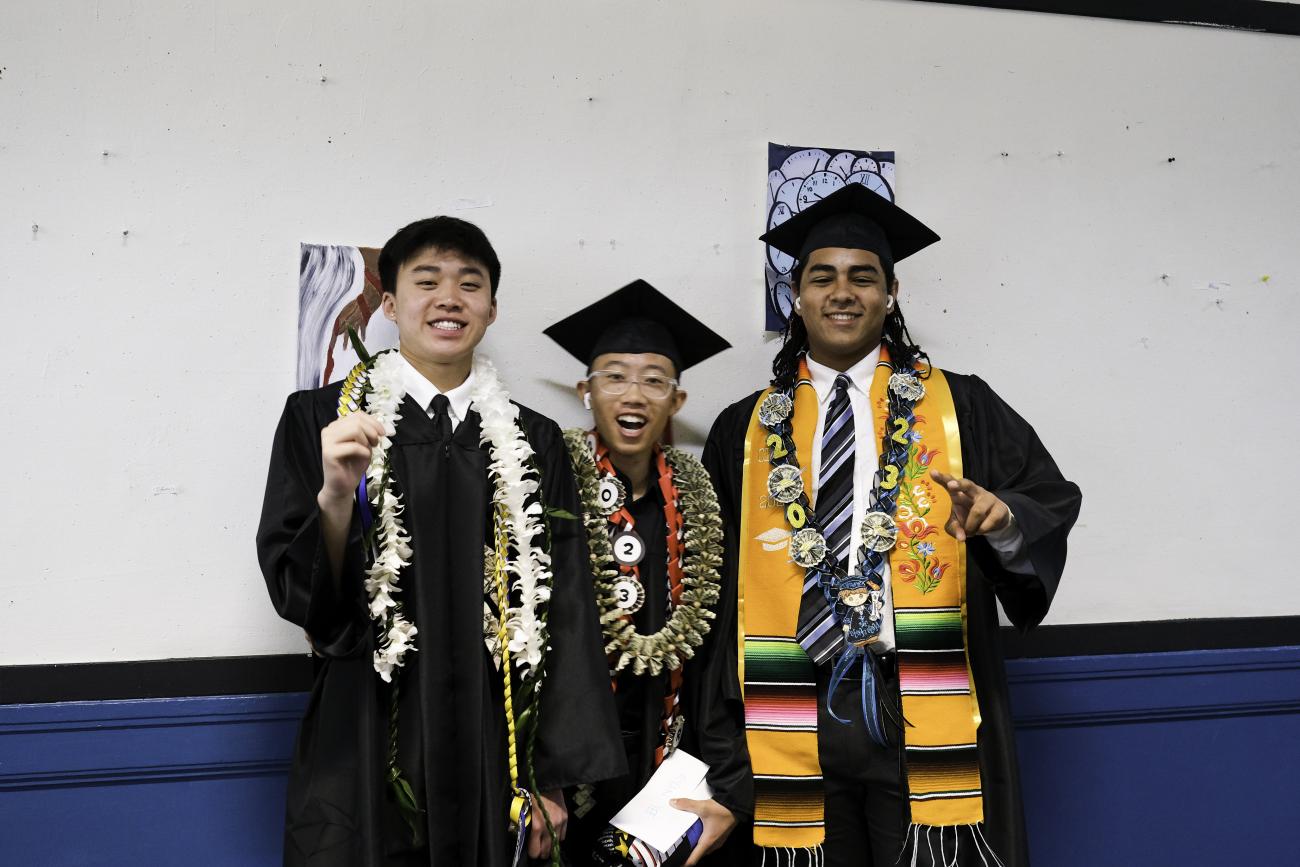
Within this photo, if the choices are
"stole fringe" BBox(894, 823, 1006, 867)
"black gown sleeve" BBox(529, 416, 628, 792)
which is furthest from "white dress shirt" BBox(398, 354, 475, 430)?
"stole fringe" BBox(894, 823, 1006, 867)

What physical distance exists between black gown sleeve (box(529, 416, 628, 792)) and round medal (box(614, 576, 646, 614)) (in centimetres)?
12

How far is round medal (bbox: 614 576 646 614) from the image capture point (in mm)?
2334

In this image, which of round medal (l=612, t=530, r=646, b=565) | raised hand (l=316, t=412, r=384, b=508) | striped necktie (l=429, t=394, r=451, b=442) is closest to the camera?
raised hand (l=316, t=412, r=384, b=508)

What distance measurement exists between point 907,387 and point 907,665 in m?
0.65

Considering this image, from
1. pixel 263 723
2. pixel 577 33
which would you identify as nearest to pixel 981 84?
pixel 577 33

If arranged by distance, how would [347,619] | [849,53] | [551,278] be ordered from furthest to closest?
[849,53] < [551,278] < [347,619]

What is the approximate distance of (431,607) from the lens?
206cm

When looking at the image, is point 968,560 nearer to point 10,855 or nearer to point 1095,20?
point 1095,20

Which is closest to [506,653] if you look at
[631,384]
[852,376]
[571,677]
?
[571,677]

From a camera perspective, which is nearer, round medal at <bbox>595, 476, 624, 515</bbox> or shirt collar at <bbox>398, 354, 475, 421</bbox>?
shirt collar at <bbox>398, 354, 475, 421</bbox>

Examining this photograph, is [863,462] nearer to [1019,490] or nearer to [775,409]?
[775,409]

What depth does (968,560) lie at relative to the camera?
2.46 m

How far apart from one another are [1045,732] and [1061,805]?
8.6 inches

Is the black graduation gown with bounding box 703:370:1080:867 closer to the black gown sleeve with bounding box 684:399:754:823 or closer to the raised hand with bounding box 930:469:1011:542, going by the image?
the black gown sleeve with bounding box 684:399:754:823
